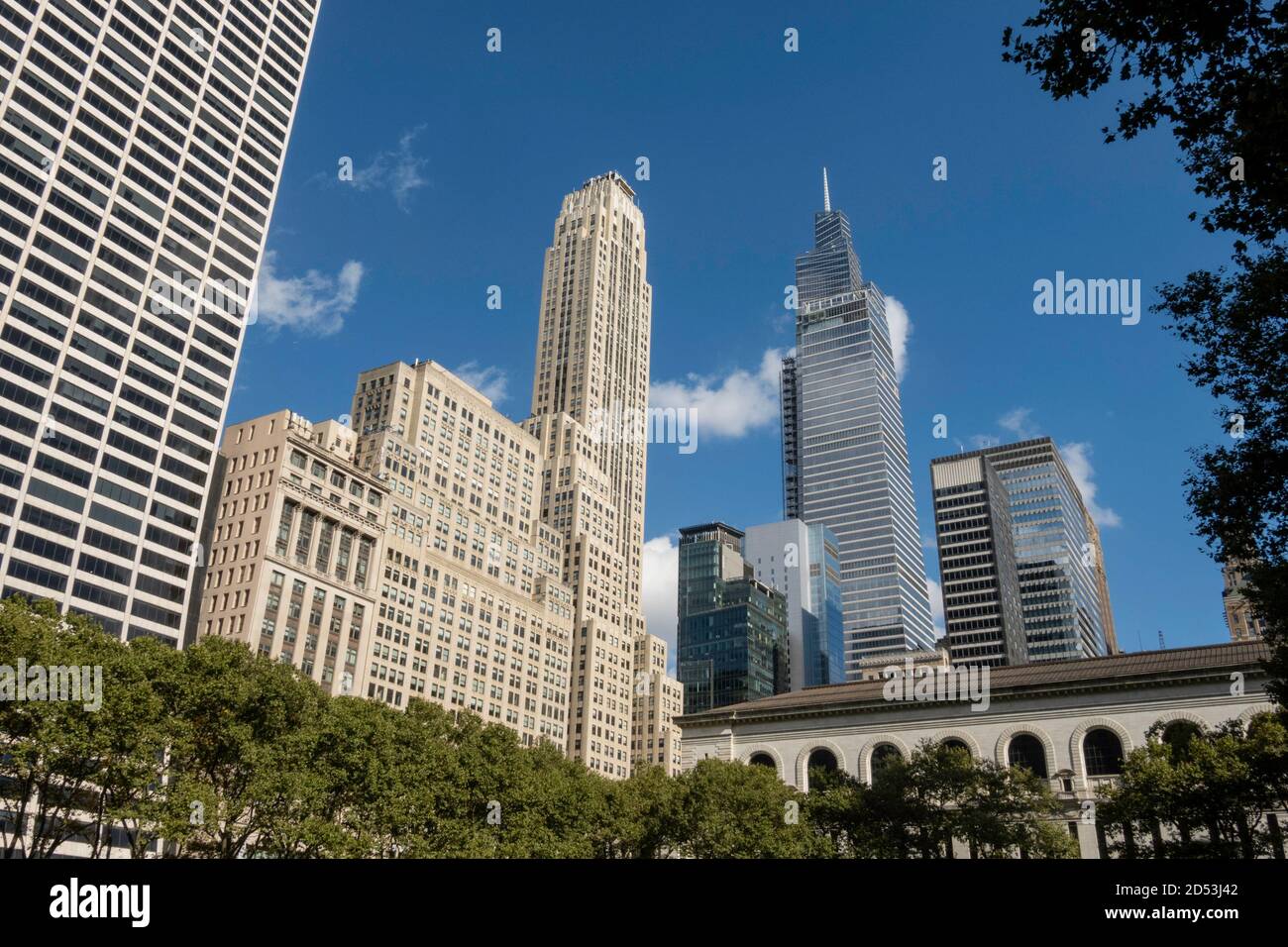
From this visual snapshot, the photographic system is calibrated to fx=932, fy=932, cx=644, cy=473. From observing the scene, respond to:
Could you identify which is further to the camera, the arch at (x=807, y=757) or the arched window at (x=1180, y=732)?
the arch at (x=807, y=757)

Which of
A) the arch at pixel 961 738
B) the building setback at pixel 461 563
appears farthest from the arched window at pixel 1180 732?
the building setback at pixel 461 563

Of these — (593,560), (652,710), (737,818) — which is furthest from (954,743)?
(652,710)

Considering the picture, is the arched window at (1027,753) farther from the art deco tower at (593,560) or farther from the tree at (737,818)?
Answer: the art deco tower at (593,560)

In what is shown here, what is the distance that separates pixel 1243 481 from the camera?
995 inches

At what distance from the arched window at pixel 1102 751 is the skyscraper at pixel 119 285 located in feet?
279

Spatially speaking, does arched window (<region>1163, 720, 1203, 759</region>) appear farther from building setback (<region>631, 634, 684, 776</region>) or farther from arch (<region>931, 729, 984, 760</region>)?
building setback (<region>631, 634, 684, 776</region>)

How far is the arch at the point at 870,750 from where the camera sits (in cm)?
7391

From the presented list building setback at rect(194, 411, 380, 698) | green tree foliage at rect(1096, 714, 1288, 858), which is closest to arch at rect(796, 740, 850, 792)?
green tree foliage at rect(1096, 714, 1288, 858)

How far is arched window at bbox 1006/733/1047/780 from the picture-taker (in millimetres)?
68812

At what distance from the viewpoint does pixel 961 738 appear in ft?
236

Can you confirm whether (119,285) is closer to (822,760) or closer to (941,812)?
(822,760)

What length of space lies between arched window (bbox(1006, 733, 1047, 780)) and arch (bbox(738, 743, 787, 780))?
60.0ft

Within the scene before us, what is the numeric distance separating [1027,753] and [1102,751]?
5.06 meters

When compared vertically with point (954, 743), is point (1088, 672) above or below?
above
